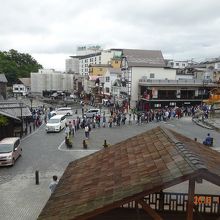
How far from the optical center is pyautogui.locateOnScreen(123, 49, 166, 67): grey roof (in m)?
59.0

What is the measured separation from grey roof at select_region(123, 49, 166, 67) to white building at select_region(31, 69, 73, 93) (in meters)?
35.8

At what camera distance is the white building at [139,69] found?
57781mm

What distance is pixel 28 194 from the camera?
1589cm

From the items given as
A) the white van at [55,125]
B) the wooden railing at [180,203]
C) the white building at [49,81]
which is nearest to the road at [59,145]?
the white van at [55,125]

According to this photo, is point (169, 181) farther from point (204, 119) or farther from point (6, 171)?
point (204, 119)

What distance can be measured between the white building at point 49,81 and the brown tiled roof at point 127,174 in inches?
3267

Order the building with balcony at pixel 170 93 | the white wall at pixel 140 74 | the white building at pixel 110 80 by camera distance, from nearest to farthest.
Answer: the building with balcony at pixel 170 93, the white wall at pixel 140 74, the white building at pixel 110 80

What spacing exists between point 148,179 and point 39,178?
42.4 ft

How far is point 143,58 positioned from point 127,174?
2144 inches

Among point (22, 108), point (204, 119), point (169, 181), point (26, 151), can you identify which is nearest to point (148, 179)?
point (169, 181)

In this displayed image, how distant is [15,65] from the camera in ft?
331

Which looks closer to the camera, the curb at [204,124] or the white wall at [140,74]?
the curb at [204,124]

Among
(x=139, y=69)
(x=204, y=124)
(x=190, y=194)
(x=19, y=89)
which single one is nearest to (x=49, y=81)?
(x=19, y=89)

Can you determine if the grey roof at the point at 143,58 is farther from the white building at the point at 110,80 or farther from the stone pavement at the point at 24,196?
the stone pavement at the point at 24,196
